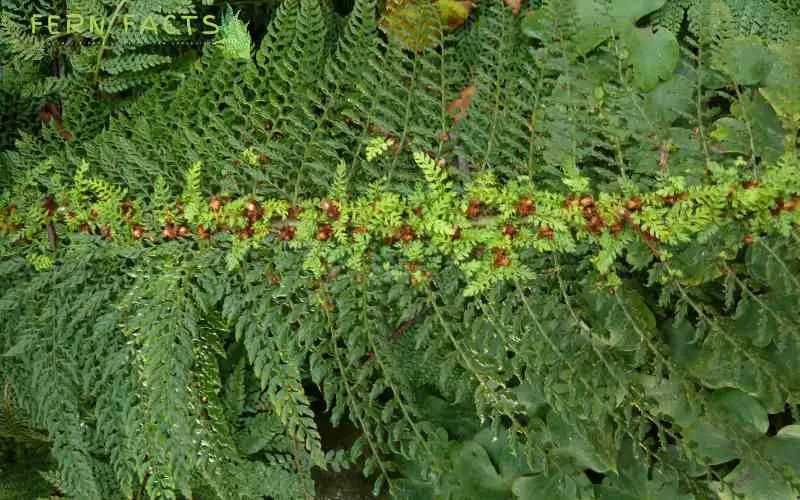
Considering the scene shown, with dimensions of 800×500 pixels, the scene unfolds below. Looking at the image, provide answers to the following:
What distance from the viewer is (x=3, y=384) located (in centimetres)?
157

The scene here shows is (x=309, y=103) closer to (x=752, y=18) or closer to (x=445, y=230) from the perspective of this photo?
(x=445, y=230)

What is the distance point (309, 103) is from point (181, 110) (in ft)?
0.98

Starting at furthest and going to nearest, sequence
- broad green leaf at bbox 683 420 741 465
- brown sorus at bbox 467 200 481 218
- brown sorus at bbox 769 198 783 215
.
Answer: broad green leaf at bbox 683 420 741 465
brown sorus at bbox 467 200 481 218
brown sorus at bbox 769 198 783 215

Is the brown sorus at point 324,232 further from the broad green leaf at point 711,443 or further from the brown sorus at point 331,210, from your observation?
the broad green leaf at point 711,443

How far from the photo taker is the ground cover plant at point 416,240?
1141mm

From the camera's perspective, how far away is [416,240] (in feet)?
3.91

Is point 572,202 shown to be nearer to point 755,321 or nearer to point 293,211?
point 755,321

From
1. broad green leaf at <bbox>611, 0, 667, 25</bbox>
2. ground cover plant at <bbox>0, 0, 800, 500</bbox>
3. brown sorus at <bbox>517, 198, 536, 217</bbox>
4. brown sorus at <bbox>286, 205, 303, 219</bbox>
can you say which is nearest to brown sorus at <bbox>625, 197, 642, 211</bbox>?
ground cover plant at <bbox>0, 0, 800, 500</bbox>

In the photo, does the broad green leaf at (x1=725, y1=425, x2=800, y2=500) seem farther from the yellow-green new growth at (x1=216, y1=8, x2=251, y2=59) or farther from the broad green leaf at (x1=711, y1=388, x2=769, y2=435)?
the yellow-green new growth at (x1=216, y1=8, x2=251, y2=59)

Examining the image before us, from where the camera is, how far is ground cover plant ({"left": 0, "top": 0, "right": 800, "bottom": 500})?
3.74 feet

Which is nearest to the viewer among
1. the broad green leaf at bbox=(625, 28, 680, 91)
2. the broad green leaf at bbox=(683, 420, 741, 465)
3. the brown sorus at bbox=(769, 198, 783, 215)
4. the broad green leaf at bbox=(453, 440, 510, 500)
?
the brown sorus at bbox=(769, 198, 783, 215)

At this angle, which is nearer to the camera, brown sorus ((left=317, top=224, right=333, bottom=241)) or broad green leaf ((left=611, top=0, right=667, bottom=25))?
brown sorus ((left=317, top=224, right=333, bottom=241))

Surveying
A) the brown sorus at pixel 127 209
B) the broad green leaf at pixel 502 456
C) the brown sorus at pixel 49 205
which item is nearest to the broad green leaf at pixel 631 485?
the broad green leaf at pixel 502 456

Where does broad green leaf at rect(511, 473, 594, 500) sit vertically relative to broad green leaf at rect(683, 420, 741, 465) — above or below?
below
